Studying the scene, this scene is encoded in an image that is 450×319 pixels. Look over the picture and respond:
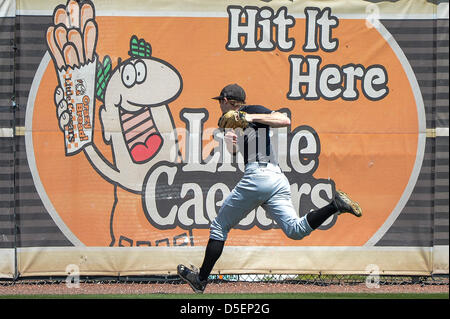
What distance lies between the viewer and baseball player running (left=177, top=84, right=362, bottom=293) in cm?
671

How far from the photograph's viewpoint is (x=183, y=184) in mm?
8227

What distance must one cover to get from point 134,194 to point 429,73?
3625 millimetres

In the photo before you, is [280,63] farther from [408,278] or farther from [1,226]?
[1,226]

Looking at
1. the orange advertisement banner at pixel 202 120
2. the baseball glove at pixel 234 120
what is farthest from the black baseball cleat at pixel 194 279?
the baseball glove at pixel 234 120

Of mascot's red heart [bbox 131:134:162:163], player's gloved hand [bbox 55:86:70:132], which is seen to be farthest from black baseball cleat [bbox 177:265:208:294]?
player's gloved hand [bbox 55:86:70:132]

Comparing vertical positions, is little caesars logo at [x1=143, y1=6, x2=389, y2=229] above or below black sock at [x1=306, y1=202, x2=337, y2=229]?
above

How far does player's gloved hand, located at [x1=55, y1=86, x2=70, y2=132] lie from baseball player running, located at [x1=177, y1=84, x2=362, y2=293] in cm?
222

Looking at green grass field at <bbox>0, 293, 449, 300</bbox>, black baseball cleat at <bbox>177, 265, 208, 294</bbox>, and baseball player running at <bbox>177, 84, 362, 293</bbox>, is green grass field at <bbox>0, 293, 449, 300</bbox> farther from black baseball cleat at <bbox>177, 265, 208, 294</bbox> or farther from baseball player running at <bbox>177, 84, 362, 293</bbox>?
baseball player running at <bbox>177, 84, 362, 293</bbox>

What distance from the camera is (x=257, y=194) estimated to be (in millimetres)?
6754

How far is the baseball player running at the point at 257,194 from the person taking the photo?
6.71 metres

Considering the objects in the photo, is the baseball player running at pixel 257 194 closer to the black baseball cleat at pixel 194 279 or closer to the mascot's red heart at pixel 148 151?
the black baseball cleat at pixel 194 279
